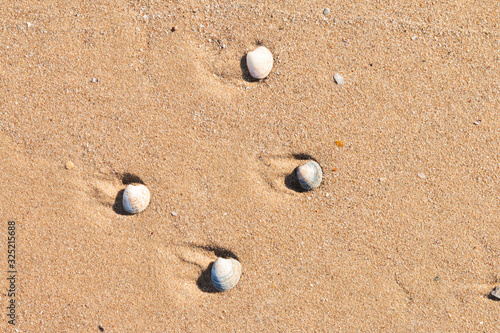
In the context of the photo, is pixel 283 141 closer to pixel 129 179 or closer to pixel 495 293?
pixel 129 179

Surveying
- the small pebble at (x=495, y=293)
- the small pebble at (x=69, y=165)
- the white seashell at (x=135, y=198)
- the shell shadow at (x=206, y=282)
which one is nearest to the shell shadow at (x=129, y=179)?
the white seashell at (x=135, y=198)

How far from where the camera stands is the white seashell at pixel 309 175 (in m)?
2.36

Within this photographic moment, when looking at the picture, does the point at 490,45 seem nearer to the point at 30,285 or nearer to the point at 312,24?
the point at 312,24

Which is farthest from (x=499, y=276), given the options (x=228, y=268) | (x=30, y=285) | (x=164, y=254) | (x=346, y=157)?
(x=30, y=285)

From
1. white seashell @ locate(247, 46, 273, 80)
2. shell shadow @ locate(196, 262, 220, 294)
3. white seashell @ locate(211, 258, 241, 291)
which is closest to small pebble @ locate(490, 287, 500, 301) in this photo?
white seashell @ locate(211, 258, 241, 291)

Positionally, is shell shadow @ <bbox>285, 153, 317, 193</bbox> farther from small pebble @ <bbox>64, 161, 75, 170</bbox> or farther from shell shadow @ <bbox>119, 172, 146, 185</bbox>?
small pebble @ <bbox>64, 161, 75, 170</bbox>

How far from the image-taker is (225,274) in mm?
2377

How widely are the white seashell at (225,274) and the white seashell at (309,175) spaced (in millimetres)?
811

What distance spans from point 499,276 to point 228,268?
2.11m

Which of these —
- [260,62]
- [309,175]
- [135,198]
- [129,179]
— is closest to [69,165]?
[129,179]

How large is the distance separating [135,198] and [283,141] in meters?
1.20

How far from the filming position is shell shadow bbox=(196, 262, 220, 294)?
2527 mm

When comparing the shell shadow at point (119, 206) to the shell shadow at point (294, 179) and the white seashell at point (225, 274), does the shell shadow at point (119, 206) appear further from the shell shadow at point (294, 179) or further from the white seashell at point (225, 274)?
the shell shadow at point (294, 179)

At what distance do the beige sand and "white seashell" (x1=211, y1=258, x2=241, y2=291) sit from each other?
20cm
